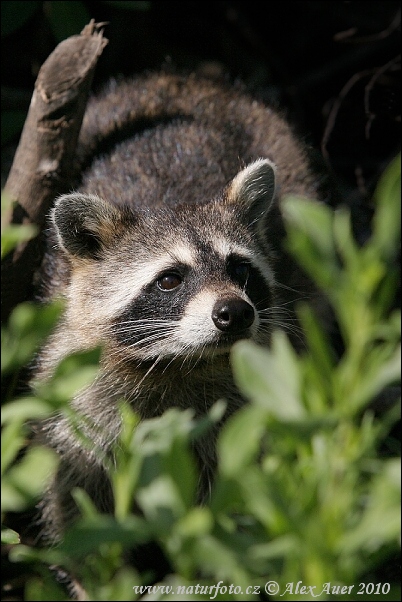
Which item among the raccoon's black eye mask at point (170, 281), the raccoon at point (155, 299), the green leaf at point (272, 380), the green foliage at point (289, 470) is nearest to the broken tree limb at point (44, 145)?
the raccoon at point (155, 299)

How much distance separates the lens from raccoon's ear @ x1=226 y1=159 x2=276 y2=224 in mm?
4086

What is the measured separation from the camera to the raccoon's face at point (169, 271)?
11.3 ft

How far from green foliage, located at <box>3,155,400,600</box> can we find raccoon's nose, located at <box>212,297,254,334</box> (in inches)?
54.9

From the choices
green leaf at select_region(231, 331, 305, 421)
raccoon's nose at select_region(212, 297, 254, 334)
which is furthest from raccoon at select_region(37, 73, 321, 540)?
green leaf at select_region(231, 331, 305, 421)

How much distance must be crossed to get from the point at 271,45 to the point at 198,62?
2.35ft

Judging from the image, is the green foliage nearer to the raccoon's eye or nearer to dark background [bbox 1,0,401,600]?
the raccoon's eye

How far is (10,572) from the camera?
3.86 meters

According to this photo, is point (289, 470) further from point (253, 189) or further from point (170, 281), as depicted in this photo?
point (253, 189)

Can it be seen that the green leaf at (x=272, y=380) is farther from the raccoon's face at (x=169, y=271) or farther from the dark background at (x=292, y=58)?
the dark background at (x=292, y=58)

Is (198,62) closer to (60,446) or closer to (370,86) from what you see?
(370,86)

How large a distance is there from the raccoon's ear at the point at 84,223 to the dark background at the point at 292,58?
70.4 inches

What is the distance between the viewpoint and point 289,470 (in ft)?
6.17

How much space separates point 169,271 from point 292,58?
13.4 ft

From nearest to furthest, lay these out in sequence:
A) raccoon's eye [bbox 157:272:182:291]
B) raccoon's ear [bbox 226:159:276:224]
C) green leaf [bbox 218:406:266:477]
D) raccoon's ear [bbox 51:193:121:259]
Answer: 1. green leaf [bbox 218:406:266:477]
2. raccoon's eye [bbox 157:272:182:291]
3. raccoon's ear [bbox 51:193:121:259]
4. raccoon's ear [bbox 226:159:276:224]
